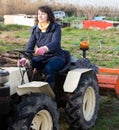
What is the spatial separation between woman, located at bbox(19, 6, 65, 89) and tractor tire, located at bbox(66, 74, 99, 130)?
366mm

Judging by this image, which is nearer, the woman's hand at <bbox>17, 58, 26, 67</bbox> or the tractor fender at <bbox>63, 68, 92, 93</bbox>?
the woman's hand at <bbox>17, 58, 26, 67</bbox>

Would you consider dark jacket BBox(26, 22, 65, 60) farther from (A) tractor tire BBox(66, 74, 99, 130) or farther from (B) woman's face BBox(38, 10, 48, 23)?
(A) tractor tire BBox(66, 74, 99, 130)

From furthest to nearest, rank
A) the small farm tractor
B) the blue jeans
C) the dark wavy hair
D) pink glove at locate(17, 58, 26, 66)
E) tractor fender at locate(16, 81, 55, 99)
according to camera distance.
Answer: the dark wavy hair → the blue jeans → pink glove at locate(17, 58, 26, 66) → tractor fender at locate(16, 81, 55, 99) → the small farm tractor

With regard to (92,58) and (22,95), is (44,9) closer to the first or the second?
(22,95)

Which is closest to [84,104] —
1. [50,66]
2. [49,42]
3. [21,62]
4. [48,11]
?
[50,66]

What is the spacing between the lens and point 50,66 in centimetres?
470

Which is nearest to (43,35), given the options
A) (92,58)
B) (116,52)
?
(92,58)

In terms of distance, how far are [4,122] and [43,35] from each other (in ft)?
5.01

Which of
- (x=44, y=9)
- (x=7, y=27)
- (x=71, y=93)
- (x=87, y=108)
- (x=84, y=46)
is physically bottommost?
(x=7, y=27)

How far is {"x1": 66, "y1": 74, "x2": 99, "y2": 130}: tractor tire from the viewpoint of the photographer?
485cm

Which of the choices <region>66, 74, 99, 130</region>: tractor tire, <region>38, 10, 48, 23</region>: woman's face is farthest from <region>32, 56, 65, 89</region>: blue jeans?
<region>38, 10, 48, 23</region>: woman's face

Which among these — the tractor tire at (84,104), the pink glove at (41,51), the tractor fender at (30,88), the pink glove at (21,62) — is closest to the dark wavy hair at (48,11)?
the pink glove at (41,51)

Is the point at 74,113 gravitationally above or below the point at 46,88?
below

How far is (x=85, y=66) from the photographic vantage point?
551 cm
